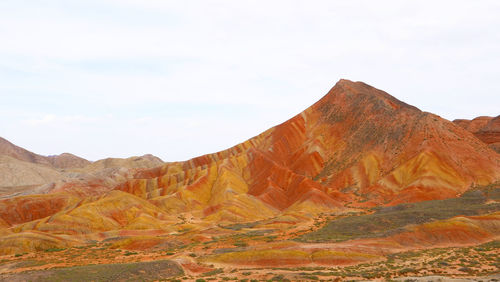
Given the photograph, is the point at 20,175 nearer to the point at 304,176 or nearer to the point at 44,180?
the point at 44,180

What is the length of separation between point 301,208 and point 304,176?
740 inches

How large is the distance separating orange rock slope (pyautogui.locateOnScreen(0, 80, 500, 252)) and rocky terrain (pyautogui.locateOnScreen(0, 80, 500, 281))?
0.43 meters

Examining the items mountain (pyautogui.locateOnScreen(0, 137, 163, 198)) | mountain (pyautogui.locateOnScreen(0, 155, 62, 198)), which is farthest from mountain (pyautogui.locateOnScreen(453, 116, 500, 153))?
mountain (pyautogui.locateOnScreen(0, 155, 62, 198))

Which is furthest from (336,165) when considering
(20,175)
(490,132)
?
(20,175)

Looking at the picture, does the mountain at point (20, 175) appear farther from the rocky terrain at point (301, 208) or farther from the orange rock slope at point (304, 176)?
the orange rock slope at point (304, 176)

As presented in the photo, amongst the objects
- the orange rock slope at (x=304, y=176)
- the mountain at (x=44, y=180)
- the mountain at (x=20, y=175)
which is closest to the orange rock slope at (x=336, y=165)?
the orange rock slope at (x=304, y=176)

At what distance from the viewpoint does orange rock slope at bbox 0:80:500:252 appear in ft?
321

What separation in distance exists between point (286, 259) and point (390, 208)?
48.5 m

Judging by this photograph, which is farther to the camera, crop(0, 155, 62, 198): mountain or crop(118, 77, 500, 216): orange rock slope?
crop(0, 155, 62, 198): mountain

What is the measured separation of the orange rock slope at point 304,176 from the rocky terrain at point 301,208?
16.7 inches

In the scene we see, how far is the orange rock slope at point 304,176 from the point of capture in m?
97.9

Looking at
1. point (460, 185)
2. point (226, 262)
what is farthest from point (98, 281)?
point (460, 185)

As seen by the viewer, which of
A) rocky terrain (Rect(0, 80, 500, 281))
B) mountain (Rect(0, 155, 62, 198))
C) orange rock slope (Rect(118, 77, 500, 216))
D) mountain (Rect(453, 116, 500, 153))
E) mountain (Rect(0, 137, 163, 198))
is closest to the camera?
rocky terrain (Rect(0, 80, 500, 281))

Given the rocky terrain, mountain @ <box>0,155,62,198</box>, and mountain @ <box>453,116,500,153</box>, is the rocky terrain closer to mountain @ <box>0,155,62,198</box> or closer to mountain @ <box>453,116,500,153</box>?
mountain @ <box>453,116,500,153</box>
